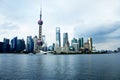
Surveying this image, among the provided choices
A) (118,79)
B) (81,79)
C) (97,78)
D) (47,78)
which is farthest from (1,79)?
(118,79)

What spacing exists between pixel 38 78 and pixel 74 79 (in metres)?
13.2

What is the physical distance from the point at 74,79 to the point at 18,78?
20.2 m

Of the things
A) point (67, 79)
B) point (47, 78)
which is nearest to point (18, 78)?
point (47, 78)

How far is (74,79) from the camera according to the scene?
2886 inches

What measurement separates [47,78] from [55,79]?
388 centimetres

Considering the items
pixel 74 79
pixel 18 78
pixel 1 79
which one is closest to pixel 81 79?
pixel 74 79

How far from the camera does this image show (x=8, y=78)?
75250 millimetres

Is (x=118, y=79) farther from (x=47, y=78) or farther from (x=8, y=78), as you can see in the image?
(x=8, y=78)

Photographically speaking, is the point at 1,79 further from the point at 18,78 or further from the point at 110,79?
the point at 110,79

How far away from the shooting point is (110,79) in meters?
72.2

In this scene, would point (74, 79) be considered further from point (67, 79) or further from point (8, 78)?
point (8, 78)

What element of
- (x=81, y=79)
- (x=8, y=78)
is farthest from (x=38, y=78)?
(x=81, y=79)

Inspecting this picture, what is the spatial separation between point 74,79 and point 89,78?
5.99m

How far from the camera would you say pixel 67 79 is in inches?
2881
